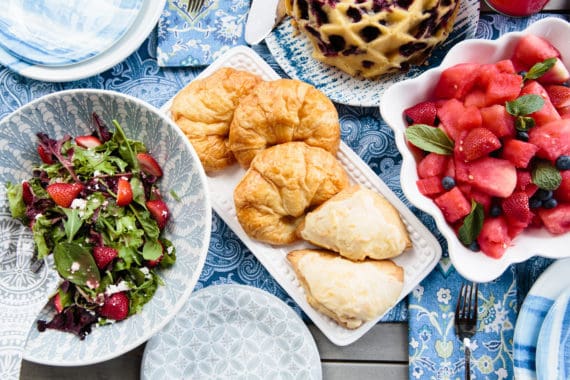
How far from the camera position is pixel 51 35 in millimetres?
1738

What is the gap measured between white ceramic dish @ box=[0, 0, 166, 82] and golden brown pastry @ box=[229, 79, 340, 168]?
38cm

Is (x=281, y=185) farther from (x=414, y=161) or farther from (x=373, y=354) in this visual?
(x=373, y=354)

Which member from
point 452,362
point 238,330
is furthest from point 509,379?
point 238,330

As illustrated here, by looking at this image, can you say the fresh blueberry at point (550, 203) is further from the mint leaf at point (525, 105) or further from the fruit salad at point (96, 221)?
the fruit salad at point (96, 221)

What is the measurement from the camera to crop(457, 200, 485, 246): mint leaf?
141 centimetres

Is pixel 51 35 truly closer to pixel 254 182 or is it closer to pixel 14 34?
pixel 14 34

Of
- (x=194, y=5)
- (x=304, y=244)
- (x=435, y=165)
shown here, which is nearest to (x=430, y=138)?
(x=435, y=165)

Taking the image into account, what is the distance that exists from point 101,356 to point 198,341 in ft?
1.04

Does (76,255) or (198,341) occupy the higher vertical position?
(76,255)

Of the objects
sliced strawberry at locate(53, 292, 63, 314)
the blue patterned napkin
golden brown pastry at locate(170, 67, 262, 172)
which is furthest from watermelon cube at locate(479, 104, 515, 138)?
sliced strawberry at locate(53, 292, 63, 314)

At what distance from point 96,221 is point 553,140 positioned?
1.01 m

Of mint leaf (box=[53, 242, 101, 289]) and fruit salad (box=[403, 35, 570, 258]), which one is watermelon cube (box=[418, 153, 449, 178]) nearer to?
fruit salad (box=[403, 35, 570, 258])

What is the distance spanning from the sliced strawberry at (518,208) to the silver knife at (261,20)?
2.46 feet

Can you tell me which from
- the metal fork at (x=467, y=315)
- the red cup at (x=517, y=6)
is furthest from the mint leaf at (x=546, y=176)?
the red cup at (x=517, y=6)
